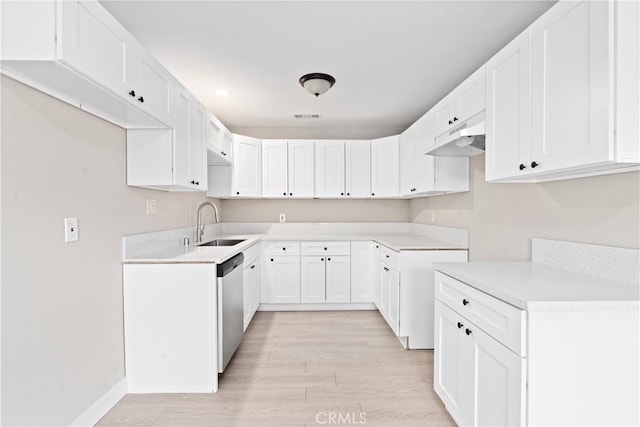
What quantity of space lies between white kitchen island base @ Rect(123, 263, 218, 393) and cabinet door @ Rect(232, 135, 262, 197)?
5.80 feet

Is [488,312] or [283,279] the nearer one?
[488,312]

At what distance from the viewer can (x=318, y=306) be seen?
3.85m

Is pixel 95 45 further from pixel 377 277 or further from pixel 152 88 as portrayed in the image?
pixel 377 277

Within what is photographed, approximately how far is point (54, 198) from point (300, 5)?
63.7 inches

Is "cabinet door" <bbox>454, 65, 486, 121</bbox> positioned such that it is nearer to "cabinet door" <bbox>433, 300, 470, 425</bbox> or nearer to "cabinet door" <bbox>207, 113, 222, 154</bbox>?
"cabinet door" <bbox>433, 300, 470, 425</bbox>

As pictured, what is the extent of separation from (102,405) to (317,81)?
8.75ft

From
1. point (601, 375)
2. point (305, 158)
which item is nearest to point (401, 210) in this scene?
point (305, 158)

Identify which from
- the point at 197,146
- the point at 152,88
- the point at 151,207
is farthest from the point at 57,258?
the point at 197,146

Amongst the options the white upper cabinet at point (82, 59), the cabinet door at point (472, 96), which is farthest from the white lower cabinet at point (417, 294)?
the white upper cabinet at point (82, 59)

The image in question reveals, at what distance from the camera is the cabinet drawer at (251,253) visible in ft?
10.1

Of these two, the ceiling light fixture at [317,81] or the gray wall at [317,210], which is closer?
the ceiling light fixture at [317,81]

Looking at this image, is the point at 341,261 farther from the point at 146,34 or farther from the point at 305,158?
the point at 146,34

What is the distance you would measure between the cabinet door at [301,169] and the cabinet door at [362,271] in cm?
94

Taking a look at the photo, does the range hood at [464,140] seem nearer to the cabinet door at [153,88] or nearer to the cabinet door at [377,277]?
the cabinet door at [377,277]
